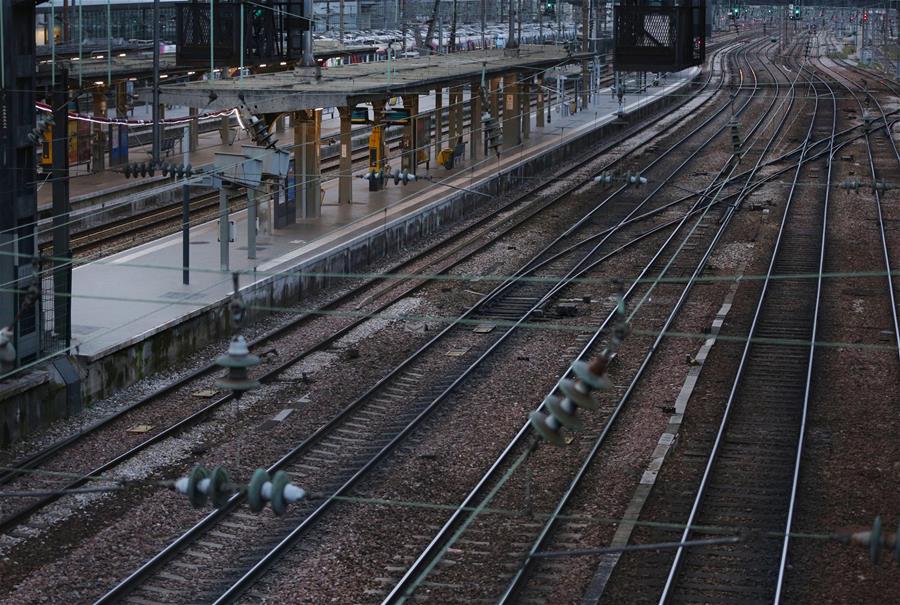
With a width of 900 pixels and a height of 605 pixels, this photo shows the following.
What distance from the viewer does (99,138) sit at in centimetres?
2841

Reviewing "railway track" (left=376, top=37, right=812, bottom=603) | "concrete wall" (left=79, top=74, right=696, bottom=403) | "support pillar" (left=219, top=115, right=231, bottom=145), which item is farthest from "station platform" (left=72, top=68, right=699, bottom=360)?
"support pillar" (left=219, top=115, right=231, bottom=145)

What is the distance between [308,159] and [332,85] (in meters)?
1.44

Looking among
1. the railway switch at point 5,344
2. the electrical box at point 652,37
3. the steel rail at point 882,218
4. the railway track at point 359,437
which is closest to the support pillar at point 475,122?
the electrical box at point 652,37

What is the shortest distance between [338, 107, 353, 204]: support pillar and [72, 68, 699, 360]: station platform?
0.25m

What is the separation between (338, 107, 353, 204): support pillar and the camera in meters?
24.0

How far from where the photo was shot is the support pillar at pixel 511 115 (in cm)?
3409

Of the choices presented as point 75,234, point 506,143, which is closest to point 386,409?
point 75,234

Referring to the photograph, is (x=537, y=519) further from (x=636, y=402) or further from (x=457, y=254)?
(x=457, y=254)

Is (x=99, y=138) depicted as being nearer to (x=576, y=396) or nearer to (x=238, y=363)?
(x=238, y=363)

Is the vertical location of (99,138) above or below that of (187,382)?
above

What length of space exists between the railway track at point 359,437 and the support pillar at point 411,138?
27.9 ft

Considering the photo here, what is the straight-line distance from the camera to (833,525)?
35.9 feet

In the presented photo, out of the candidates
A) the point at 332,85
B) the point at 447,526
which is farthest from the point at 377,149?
the point at 447,526

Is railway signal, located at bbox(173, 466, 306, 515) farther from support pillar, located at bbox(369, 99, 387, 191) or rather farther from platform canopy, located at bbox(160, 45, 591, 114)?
support pillar, located at bbox(369, 99, 387, 191)
